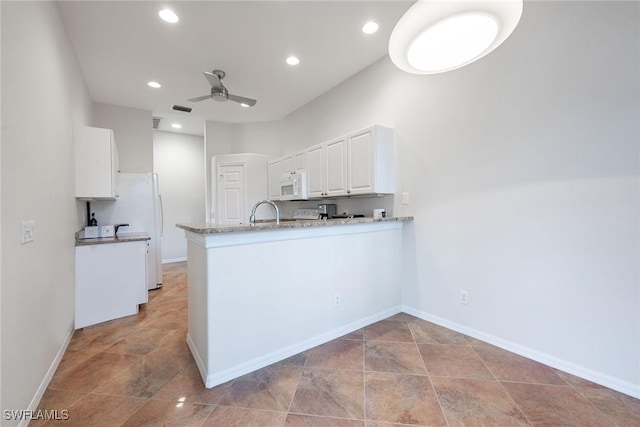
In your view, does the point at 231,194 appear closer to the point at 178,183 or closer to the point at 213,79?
the point at 178,183

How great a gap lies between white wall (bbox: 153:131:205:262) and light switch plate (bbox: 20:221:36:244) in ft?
15.7

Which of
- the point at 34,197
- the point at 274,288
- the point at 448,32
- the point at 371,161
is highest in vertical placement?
the point at 448,32

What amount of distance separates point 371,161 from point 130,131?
4319mm

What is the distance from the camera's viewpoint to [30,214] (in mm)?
1677

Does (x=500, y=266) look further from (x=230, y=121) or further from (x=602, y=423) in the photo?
(x=230, y=121)

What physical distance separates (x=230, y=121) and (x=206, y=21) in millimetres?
3157

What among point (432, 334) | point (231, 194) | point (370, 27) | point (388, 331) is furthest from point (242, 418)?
point (231, 194)

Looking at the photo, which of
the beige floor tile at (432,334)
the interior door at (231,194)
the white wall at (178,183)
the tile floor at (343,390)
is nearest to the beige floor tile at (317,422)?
the tile floor at (343,390)

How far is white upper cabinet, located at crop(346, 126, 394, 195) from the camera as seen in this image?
3.02 m

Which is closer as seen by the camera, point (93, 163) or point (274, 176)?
point (93, 163)

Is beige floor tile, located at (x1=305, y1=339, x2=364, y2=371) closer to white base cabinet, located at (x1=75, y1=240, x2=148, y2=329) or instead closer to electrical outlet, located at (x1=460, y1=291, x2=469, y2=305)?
electrical outlet, located at (x1=460, y1=291, x2=469, y2=305)

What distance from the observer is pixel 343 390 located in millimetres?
1779

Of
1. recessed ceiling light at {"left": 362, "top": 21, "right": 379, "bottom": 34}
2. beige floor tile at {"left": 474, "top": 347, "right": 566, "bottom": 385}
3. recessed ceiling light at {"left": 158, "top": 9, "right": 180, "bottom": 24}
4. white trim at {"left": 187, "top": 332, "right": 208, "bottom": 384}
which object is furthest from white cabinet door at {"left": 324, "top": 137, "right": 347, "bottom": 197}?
white trim at {"left": 187, "top": 332, "right": 208, "bottom": 384}

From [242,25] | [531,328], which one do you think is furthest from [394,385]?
[242,25]
